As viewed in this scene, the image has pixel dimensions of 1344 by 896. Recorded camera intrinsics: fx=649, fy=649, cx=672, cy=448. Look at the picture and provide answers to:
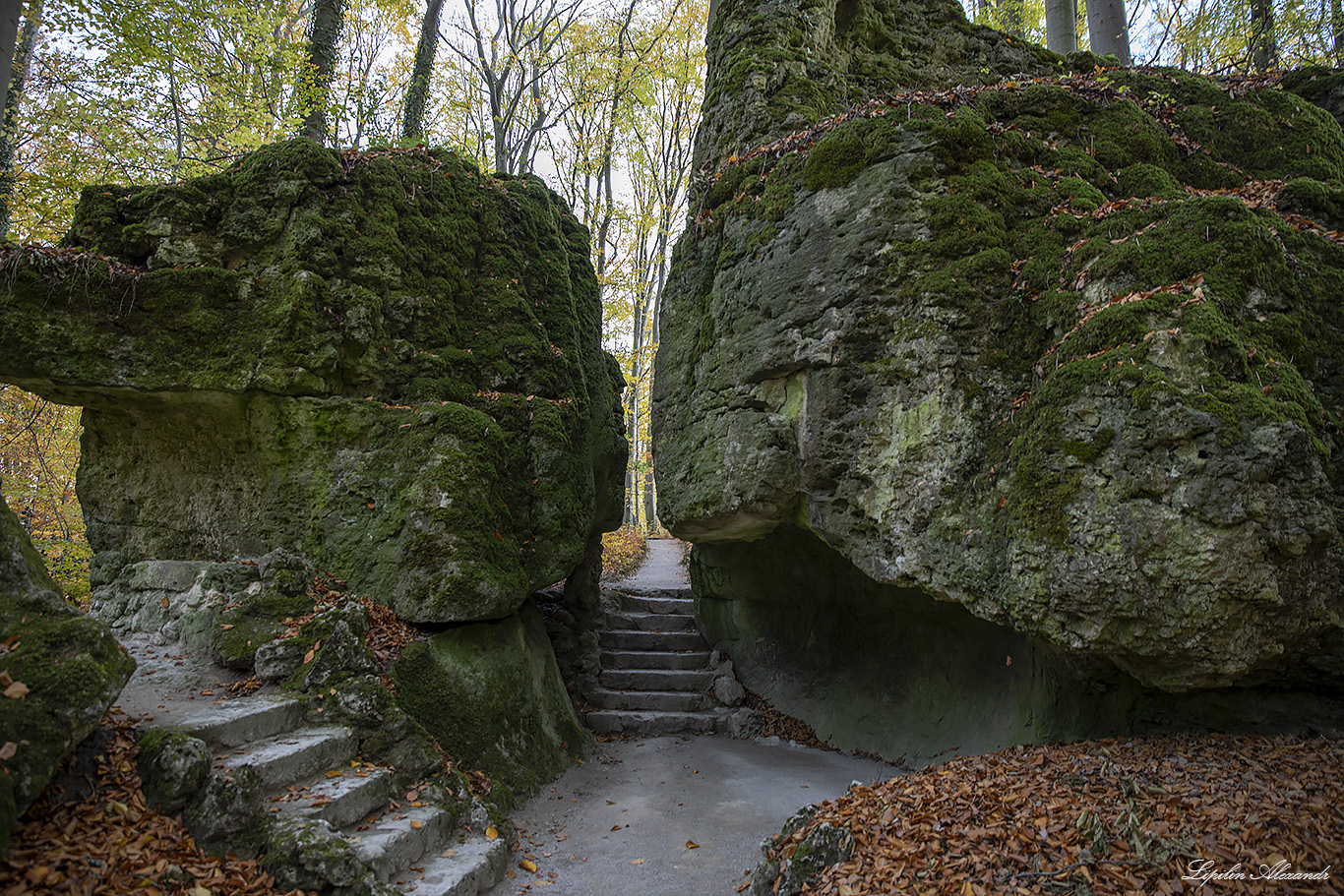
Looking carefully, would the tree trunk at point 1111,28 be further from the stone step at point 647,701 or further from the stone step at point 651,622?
the stone step at point 647,701

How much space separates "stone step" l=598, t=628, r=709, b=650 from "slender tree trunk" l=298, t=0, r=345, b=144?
9.51 m

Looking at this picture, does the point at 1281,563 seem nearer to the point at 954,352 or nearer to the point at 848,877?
the point at 954,352

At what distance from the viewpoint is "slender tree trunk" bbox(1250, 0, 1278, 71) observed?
9.89 m

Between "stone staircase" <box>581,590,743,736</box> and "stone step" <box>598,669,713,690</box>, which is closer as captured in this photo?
"stone staircase" <box>581,590,743,736</box>

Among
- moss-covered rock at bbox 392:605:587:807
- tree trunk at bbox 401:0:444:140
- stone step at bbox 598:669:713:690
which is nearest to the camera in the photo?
moss-covered rock at bbox 392:605:587:807

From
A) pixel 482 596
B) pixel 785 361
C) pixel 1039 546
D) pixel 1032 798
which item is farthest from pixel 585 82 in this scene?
pixel 1032 798

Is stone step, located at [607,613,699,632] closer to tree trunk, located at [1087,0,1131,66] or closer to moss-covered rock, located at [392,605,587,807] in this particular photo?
moss-covered rock, located at [392,605,587,807]

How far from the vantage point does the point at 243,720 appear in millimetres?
4320

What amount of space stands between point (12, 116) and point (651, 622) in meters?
12.9

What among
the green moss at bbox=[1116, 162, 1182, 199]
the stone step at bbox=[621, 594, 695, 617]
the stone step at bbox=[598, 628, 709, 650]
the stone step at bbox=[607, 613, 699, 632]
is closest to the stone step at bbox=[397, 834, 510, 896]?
the stone step at bbox=[598, 628, 709, 650]

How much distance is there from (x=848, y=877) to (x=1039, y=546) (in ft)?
8.24

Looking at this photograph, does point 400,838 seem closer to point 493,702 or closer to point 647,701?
point 493,702

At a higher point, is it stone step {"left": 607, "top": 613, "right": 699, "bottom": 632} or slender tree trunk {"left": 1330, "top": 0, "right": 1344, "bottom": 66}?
slender tree trunk {"left": 1330, "top": 0, "right": 1344, "bottom": 66}

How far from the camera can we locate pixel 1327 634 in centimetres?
421
